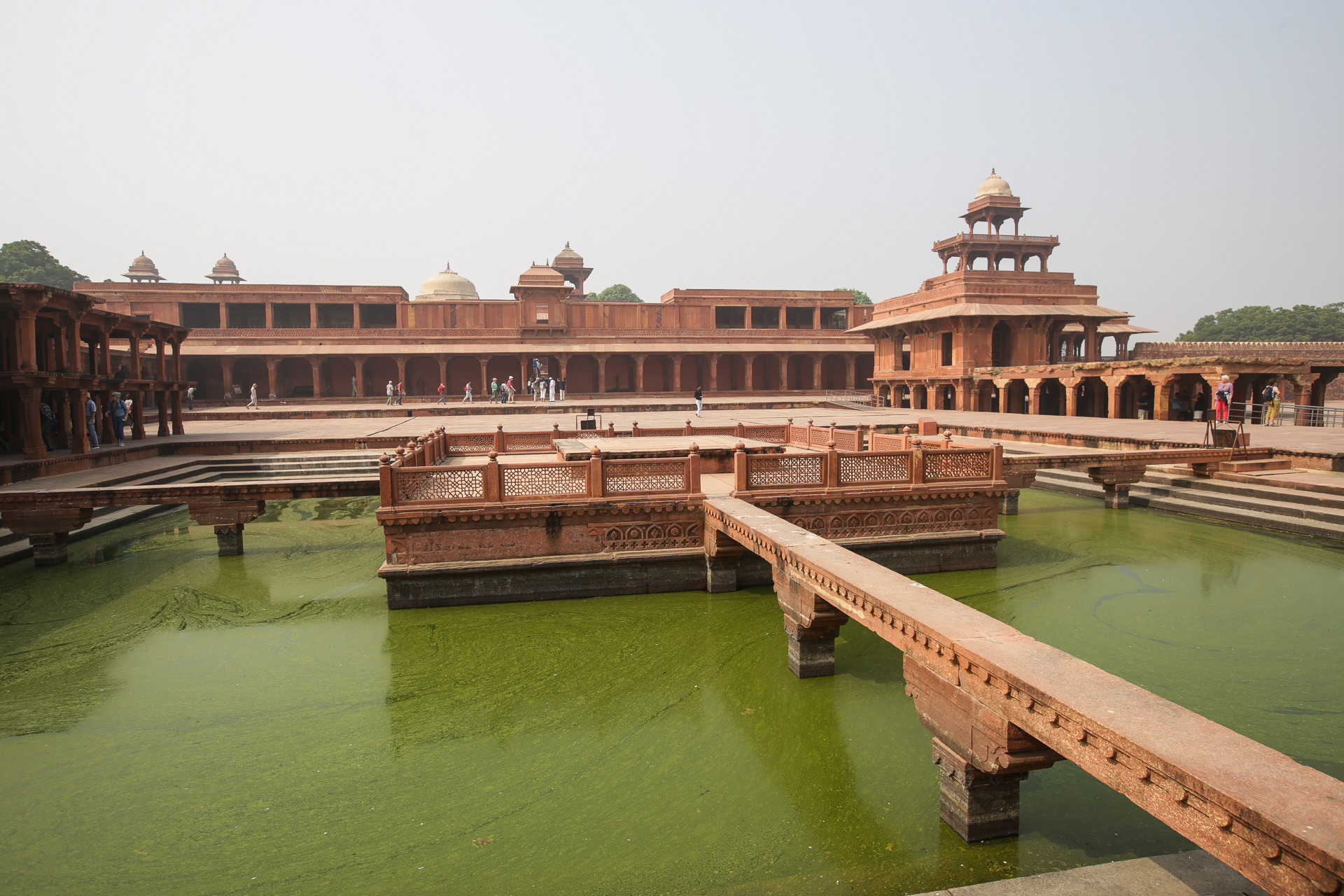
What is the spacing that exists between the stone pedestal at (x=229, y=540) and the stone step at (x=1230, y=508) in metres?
17.1

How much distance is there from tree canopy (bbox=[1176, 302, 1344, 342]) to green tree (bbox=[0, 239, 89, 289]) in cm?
9021

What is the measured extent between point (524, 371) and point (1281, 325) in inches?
2486

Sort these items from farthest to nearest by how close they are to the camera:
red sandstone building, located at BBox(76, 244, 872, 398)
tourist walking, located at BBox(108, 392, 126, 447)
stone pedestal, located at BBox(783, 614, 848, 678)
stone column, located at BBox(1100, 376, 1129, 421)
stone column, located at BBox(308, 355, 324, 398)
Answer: red sandstone building, located at BBox(76, 244, 872, 398)
stone column, located at BBox(308, 355, 324, 398)
stone column, located at BBox(1100, 376, 1129, 421)
tourist walking, located at BBox(108, 392, 126, 447)
stone pedestal, located at BBox(783, 614, 848, 678)

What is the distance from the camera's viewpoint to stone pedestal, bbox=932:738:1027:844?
4363 millimetres

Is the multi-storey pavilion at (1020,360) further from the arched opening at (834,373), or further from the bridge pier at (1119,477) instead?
the bridge pier at (1119,477)

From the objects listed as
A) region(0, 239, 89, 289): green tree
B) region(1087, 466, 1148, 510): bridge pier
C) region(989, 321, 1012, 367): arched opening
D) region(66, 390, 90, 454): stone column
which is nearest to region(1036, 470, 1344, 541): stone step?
region(1087, 466, 1148, 510): bridge pier

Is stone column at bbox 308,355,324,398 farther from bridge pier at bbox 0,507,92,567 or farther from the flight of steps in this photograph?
the flight of steps

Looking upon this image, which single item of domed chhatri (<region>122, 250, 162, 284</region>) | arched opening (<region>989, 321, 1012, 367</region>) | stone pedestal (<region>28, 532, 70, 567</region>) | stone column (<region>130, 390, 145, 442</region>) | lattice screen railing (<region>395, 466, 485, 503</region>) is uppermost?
domed chhatri (<region>122, 250, 162, 284</region>)

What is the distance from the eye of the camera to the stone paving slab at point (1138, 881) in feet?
11.5

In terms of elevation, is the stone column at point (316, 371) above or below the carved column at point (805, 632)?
above

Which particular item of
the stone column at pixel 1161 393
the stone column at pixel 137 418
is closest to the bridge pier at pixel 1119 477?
the stone column at pixel 1161 393

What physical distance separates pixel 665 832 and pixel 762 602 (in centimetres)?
471

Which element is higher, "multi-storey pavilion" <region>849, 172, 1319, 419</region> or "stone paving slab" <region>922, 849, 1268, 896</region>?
"multi-storey pavilion" <region>849, 172, 1319, 419</region>

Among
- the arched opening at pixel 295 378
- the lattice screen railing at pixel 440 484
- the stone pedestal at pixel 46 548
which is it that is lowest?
the stone pedestal at pixel 46 548
